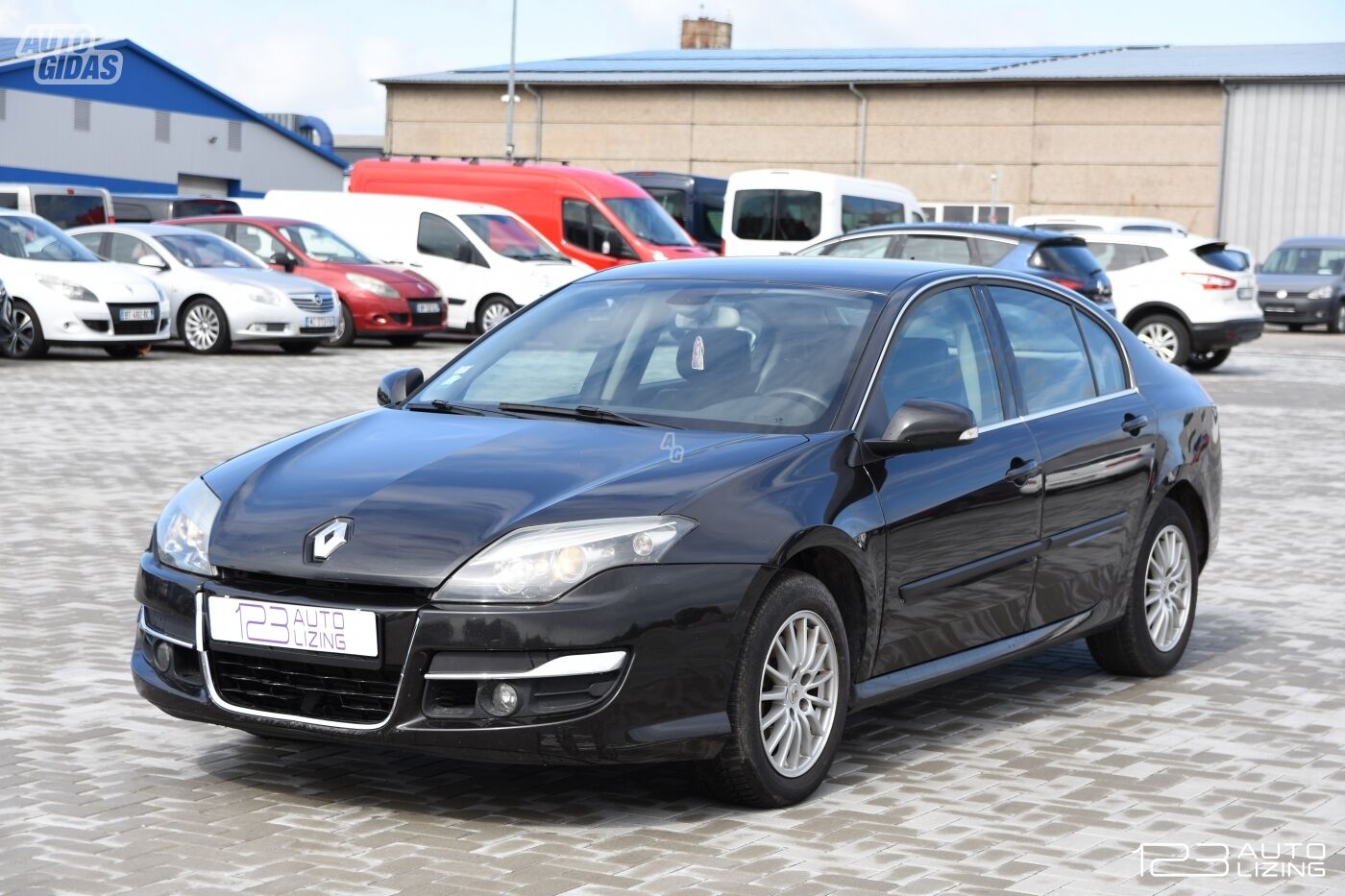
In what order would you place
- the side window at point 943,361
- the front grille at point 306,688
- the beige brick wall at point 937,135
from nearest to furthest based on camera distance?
the front grille at point 306,688, the side window at point 943,361, the beige brick wall at point 937,135

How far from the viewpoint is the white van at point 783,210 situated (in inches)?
1259

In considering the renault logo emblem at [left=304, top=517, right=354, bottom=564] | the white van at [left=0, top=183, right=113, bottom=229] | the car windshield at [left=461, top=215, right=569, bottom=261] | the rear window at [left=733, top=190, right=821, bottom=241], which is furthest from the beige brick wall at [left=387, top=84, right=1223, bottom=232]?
the renault logo emblem at [left=304, top=517, right=354, bottom=564]

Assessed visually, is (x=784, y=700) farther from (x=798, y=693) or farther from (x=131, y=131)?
(x=131, y=131)

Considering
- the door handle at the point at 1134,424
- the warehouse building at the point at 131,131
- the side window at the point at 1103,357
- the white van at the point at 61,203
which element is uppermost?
the warehouse building at the point at 131,131

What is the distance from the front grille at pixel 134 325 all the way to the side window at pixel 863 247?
24.5ft

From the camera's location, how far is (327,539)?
16.6 ft

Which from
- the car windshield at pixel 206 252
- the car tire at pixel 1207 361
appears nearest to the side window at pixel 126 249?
the car windshield at pixel 206 252

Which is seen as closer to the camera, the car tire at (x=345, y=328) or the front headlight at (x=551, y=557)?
the front headlight at (x=551, y=557)

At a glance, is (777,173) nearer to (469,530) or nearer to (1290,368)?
(1290,368)

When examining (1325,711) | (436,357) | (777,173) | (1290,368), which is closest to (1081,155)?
(777,173)

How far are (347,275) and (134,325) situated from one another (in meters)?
4.10

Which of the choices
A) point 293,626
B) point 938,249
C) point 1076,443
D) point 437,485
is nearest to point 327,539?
point 293,626

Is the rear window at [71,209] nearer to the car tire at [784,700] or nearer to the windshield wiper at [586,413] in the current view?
the windshield wiper at [586,413]

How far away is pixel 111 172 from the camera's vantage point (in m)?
53.9
